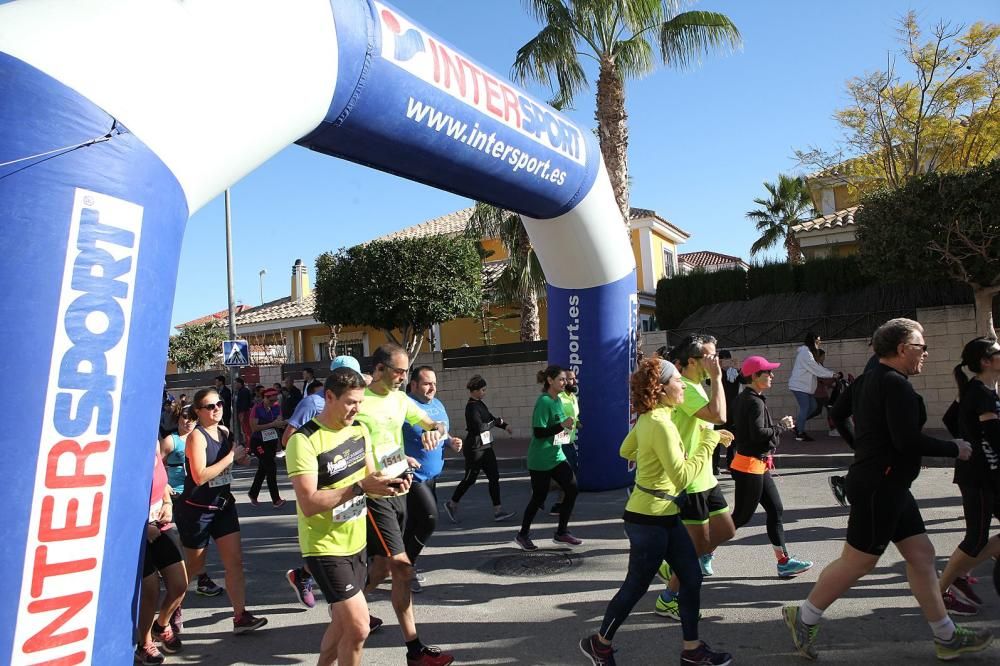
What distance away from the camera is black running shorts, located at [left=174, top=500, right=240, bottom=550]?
512 centimetres

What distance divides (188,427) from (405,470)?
1876 millimetres

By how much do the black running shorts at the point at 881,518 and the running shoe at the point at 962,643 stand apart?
1.83ft

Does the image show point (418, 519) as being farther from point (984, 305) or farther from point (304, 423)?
point (984, 305)

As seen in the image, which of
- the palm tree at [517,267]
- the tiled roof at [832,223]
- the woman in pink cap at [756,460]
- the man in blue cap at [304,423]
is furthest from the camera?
the tiled roof at [832,223]

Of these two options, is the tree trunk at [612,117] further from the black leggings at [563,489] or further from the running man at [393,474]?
the running man at [393,474]

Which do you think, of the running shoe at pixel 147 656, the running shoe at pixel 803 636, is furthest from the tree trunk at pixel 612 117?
the running shoe at pixel 147 656

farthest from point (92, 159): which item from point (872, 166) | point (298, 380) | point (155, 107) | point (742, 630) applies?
point (298, 380)

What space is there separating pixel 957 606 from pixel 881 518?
4.45ft

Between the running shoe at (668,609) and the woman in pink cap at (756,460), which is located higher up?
the woman in pink cap at (756,460)

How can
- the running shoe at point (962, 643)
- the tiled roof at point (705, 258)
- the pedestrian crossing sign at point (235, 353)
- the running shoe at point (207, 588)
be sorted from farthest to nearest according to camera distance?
1. the tiled roof at point (705, 258)
2. the pedestrian crossing sign at point (235, 353)
3. the running shoe at point (207, 588)
4. the running shoe at point (962, 643)

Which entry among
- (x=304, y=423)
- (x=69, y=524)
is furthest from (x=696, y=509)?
(x=69, y=524)

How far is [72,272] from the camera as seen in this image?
3512mm

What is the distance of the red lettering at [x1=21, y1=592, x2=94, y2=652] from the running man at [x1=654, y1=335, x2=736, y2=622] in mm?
3276

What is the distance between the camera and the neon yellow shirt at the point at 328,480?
12.0 ft
